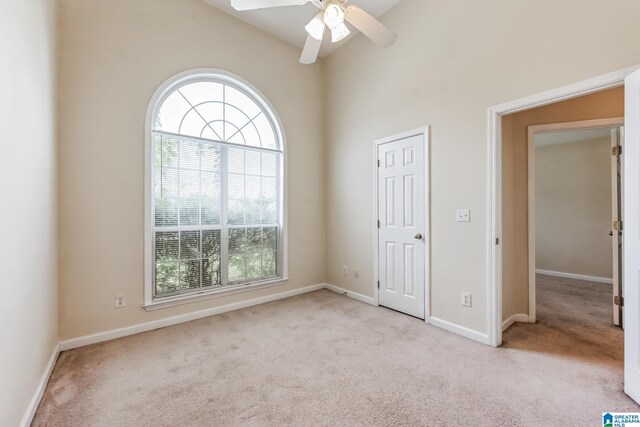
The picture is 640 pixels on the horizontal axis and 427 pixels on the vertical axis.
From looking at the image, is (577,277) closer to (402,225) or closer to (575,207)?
(575,207)

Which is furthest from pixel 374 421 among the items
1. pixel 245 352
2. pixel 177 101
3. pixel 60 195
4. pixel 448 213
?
pixel 177 101

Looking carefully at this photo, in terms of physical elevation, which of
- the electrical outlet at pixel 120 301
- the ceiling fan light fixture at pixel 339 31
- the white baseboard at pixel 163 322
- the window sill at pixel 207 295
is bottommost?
the white baseboard at pixel 163 322

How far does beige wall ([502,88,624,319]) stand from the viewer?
2.82 m

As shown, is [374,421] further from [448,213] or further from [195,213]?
[195,213]

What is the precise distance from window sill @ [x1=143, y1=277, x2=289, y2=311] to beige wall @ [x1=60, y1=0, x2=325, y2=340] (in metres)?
0.06

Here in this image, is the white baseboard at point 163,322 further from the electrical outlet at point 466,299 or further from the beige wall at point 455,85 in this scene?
the electrical outlet at point 466,299

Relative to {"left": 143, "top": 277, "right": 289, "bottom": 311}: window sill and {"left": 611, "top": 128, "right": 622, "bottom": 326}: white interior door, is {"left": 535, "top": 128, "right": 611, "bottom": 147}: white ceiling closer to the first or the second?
{"left": 611, "top": 128, "right": 622, "bottom": 326}: white interior door

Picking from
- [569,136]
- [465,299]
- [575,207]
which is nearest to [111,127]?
[465,299]

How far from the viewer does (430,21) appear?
2.88 meters

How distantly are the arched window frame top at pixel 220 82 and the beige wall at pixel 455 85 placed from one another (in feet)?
3.09

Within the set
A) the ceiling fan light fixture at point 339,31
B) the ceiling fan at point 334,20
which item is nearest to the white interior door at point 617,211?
the ceiling fan at point 334,20

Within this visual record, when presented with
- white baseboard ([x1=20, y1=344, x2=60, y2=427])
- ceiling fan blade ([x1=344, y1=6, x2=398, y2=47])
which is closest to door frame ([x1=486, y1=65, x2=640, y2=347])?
ceiling fan blade ([x1=344, y1=6, x2=398, y2=47])

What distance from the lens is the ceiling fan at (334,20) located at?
1818 mm

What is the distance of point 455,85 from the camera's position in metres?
2.69
